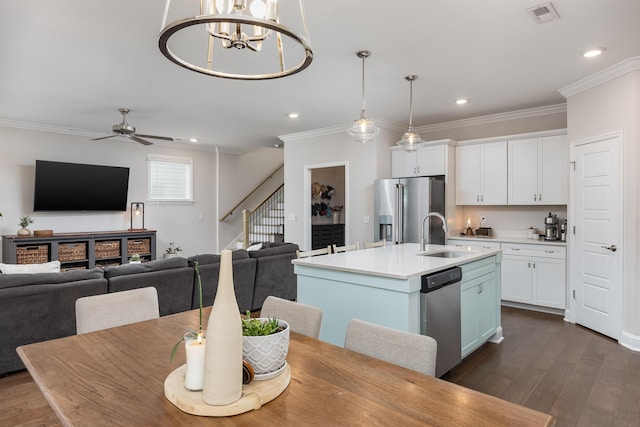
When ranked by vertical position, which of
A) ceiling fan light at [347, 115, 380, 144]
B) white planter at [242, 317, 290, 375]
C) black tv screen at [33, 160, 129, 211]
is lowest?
white planter at [242, 317, 290, 375]

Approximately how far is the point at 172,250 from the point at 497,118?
634 cm

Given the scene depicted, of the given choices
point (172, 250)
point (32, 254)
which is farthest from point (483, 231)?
point (32, 254)

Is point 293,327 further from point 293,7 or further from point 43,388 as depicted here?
point 293,7

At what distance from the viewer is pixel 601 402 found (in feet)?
8.35

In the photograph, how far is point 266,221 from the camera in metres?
8.86

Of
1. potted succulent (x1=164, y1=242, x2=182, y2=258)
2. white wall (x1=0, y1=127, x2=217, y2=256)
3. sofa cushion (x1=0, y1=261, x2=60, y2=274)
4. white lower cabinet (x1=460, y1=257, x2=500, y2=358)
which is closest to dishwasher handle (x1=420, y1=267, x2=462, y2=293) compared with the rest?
white lower cabinet (x1=460, y1=257, x2=500, y2=358)

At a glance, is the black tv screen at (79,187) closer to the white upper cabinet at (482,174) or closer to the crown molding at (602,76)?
the white upper cabinet at (482,174)

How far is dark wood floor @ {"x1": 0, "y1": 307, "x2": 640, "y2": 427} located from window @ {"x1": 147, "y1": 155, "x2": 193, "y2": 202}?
522 centimetres

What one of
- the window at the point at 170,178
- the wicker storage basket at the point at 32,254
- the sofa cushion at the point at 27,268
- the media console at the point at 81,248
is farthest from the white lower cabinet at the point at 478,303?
the window at the point at 170,178

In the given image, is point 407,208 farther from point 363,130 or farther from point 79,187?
point 79,187

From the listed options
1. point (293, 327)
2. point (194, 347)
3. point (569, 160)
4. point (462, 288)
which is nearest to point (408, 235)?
point (569, 160)

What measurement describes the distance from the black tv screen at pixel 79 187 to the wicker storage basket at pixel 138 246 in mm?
692

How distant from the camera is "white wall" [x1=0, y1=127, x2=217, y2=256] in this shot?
6047mm

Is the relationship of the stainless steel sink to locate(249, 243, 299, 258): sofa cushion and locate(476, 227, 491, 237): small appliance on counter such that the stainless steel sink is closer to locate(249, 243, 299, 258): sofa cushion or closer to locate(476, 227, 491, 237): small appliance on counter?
locate(249, 243, 299, 258): sofa cushion
